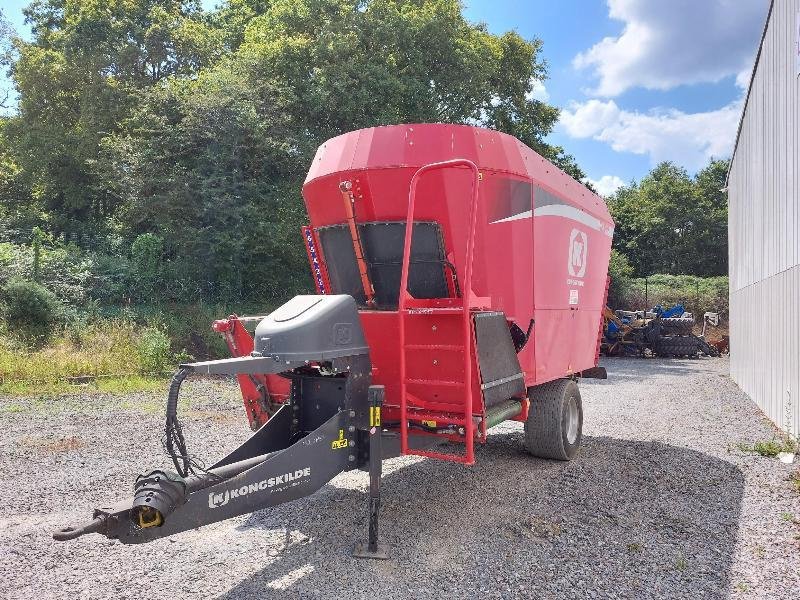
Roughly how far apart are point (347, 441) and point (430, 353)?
0.89 meters

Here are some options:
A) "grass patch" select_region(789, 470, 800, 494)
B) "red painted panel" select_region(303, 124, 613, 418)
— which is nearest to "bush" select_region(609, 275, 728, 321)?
"grass patch" select_region(789, 470, 800, 494)

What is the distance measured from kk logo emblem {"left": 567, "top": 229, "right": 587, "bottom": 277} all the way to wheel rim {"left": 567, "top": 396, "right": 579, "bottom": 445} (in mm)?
1450

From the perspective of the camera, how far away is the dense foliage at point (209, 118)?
670 inches

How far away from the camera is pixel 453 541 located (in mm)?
4652

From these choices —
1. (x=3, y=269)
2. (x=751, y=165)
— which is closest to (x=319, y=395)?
(x=751, y=165)

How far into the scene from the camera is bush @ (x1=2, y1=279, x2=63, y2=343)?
1340 cm

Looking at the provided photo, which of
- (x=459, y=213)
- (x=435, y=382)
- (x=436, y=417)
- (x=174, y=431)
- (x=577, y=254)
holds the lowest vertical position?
(x=436, y=417)

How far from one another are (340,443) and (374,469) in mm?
306

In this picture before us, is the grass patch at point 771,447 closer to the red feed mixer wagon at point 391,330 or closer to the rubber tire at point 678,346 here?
the red feed mixer wagon at point 391,330

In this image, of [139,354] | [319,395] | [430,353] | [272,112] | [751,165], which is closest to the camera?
[430,353]

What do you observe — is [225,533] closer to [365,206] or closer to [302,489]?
[302,489]

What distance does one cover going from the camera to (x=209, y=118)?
1705 centimetres

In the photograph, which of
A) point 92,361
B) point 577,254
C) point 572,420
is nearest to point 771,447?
point 572,420

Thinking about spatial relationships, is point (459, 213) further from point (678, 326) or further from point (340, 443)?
point (678, 326)
